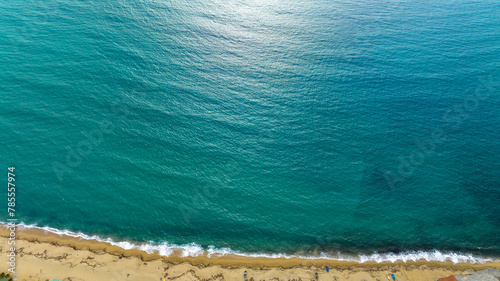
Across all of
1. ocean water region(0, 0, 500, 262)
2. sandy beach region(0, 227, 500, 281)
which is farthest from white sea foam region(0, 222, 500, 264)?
sandy beach region(0, 227, 500, 281)

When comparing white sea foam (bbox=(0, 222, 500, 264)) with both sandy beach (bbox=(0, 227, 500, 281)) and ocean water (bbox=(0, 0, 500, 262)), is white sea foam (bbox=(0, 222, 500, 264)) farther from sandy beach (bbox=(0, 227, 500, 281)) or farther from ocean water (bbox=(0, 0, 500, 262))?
sandy beach (bbox=(0, 227, 500, 281))

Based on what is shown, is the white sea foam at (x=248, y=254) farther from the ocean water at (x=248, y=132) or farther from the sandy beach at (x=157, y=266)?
the sandy beach at (x=157, y=266)

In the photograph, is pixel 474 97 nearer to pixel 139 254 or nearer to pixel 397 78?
pixel 397 78

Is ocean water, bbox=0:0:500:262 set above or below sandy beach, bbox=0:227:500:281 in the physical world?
above

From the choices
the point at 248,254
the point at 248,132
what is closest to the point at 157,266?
the point at 248,254

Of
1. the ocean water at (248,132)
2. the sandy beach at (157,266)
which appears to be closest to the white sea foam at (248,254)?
the ocean water at (248,132)

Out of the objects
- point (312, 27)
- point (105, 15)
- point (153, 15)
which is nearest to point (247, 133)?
point (312, 27)
